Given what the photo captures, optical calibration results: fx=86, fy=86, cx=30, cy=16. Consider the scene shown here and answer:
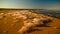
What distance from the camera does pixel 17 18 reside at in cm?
98

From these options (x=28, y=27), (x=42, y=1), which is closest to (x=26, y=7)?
(x=42, y=1)

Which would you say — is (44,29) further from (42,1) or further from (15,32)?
(42,1)

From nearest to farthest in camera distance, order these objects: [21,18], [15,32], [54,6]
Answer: [15,32], [21,18], [54,6]

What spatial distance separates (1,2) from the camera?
122cm

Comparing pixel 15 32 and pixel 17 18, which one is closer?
pixel 15 32

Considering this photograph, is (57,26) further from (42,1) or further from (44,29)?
(42,1)

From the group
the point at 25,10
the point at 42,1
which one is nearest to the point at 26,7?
the point at 25,10

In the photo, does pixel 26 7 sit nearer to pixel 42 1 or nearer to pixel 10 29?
pixel 42 1

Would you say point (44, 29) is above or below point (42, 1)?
below

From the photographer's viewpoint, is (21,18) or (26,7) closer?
(21,18)

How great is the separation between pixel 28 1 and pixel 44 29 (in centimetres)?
59

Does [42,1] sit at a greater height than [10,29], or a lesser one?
greater

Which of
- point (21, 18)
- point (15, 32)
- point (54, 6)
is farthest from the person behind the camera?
point (54, 6)

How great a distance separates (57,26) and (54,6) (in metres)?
0.45
